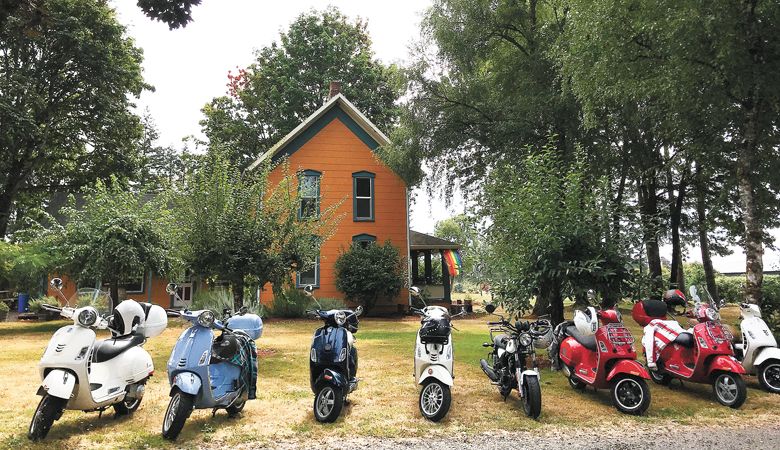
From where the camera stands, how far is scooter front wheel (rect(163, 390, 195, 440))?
15.1 ft

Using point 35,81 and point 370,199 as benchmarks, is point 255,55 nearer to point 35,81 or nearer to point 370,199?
point 35,81

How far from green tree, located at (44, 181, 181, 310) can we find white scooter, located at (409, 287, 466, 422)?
8.98m

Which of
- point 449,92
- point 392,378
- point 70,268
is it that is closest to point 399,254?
point 449,92

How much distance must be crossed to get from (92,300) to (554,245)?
647 cm

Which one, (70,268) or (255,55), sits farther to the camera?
(255,55)

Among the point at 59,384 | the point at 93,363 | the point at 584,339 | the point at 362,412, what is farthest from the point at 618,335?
the point at 59,384

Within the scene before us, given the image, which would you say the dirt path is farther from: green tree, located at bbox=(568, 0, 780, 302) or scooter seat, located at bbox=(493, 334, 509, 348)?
green tree, located at bbox=(568, 0, 780, 302)

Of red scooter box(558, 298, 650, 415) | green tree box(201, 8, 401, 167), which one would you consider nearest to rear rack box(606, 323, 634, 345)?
red scooter box(558, 298, 650, 415)

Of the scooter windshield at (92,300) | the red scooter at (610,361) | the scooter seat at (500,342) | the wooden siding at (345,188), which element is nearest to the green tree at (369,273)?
the wooden siding at (345,188)

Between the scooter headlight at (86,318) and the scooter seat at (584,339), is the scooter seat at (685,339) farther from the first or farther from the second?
the scooter headlight at (86,318)

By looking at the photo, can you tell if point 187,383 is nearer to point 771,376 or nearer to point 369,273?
point 771,376

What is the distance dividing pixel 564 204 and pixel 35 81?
24769 millimetres

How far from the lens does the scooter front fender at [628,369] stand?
5.79 metres

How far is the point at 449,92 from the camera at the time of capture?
17797 mm
